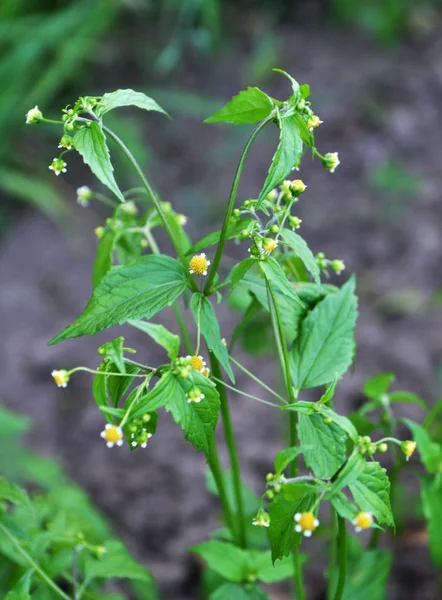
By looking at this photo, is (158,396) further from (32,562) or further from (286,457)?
(32,562)

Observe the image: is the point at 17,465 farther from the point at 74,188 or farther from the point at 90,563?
the point at 74,188

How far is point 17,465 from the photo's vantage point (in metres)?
2.22

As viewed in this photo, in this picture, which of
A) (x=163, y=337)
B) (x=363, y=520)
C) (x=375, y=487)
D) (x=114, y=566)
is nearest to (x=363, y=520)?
(x=363, y=520)

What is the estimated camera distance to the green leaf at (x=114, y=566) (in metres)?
1.45

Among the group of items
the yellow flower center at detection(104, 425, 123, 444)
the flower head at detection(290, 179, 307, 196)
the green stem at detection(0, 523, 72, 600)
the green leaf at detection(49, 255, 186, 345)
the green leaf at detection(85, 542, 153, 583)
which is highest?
the flower head at detection(290, 179, 307, 196)

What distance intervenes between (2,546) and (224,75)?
123 inches

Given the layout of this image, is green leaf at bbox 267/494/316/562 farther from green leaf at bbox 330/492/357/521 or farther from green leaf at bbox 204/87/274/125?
green leaf at bbox 204/87/274/125

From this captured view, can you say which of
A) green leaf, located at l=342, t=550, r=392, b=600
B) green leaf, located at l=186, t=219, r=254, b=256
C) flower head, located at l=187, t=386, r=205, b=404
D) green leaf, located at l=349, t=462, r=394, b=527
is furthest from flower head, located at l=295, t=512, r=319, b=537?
green leaf, located at l=342, t=550, r=392, b=600

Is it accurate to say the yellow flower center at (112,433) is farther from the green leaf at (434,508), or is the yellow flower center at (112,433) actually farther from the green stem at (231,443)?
the green leaf at (434,508)

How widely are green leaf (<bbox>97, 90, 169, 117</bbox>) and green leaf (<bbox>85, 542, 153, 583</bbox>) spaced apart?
3.17 feet

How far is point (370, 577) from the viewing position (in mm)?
1606

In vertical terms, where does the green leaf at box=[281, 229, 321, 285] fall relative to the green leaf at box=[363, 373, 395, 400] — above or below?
above

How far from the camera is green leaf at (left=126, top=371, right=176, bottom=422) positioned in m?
1.00

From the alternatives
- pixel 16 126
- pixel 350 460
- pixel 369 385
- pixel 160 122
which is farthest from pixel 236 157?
pixel 350 460
